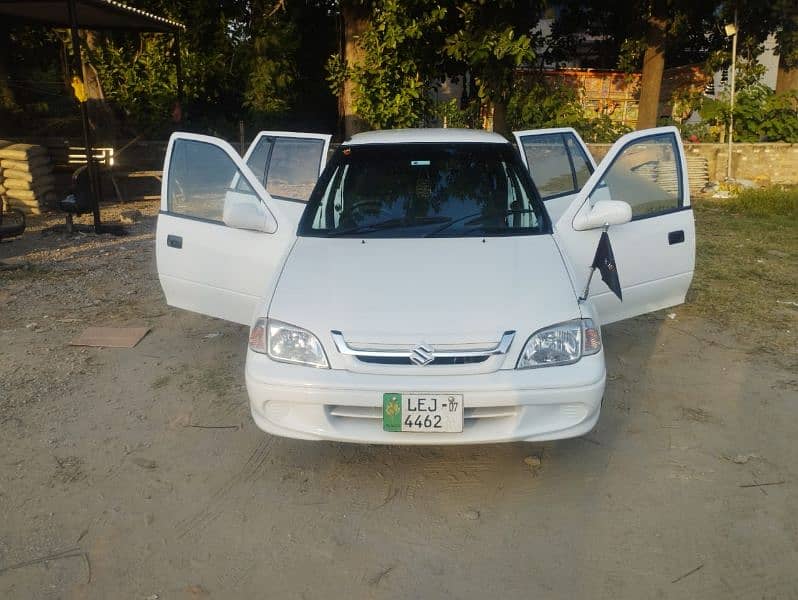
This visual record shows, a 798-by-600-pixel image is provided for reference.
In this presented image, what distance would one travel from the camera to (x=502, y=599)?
2576 millimetres

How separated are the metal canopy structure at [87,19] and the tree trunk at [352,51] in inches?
107

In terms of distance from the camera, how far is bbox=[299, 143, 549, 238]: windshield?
3.93m

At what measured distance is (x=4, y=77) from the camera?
42.7 feet

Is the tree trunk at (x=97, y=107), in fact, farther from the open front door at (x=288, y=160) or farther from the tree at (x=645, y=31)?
the tree at (x=645, y=31)

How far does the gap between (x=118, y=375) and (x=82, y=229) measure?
5.39 m

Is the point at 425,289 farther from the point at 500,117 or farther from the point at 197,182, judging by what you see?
the point at 500,117

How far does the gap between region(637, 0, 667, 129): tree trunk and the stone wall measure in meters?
1.68

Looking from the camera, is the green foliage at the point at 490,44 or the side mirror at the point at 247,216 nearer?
the side mirror at the point at 247,216

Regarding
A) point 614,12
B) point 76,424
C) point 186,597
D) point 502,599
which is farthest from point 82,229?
point 614,12

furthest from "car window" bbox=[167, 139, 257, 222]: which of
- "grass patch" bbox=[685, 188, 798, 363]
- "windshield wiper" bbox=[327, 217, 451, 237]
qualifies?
"grass patch" bbox=[685, 188, 798, 363]

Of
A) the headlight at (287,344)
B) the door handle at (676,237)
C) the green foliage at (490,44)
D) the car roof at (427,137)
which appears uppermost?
the green foliage at (490,44)

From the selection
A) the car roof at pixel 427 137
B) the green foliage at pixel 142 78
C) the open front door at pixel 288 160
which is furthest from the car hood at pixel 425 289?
the green foliage at pixel 142 78

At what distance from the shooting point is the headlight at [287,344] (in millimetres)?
3129

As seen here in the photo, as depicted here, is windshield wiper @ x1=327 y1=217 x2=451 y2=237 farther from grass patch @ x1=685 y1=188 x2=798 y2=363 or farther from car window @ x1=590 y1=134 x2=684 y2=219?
grass patch @ x1=685 y1=188 x2=798 y2=363
